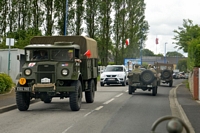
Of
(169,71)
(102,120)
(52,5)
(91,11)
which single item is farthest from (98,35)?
(102,120)

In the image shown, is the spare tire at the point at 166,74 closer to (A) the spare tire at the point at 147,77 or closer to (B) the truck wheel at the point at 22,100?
(A) the spare tire at the point at 147,77

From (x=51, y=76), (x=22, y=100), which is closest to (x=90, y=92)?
(x=51, y=76)

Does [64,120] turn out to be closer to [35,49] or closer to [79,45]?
[35,49]

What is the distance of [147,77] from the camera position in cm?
2483

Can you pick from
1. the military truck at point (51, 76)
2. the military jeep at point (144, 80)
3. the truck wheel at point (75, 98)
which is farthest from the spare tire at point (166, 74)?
the truck wheel at point (75, 98)

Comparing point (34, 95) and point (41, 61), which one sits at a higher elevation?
point (41, 61)

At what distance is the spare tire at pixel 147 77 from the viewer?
24703 mm

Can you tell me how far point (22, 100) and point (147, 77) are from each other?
10.9 meters

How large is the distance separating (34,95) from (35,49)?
171cm

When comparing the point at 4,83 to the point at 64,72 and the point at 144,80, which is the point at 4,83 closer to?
the point at 64,72

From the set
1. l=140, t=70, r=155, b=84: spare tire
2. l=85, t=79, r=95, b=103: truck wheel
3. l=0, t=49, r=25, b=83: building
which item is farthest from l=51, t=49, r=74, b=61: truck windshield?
l=0, t=49, r=25, b=83: building

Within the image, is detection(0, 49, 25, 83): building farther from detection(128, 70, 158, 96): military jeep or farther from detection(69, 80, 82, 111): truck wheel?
detection(69, 80, 82, 111): truck wheel

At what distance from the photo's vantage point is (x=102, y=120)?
12703 mm

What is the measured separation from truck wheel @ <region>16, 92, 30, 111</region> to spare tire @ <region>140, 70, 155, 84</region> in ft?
33.9
